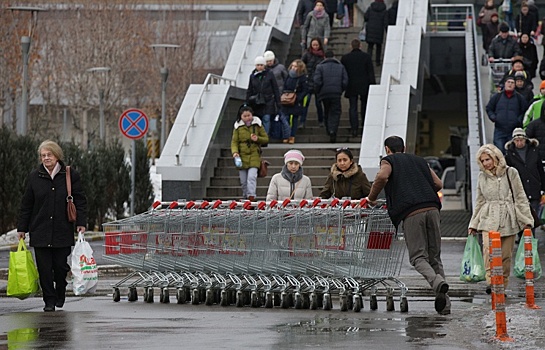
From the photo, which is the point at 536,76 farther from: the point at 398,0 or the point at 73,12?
the point at 73,12

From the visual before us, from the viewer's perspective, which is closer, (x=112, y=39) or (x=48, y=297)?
(x=48, y=297)

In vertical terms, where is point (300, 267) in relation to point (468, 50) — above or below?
below

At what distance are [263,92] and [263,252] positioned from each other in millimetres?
11436

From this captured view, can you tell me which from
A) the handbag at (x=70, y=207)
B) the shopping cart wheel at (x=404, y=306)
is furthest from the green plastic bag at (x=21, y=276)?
the shopping cart wheel at (x=404, y=306)

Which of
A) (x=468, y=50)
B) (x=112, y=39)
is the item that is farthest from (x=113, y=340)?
(x=112, y=39)

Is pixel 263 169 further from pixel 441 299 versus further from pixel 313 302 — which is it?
pixel 441 299

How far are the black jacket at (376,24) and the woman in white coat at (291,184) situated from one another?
16633mm

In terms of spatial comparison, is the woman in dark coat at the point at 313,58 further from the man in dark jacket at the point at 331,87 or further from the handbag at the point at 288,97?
the handbag at the point at 288,97

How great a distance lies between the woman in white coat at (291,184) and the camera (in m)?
17.5

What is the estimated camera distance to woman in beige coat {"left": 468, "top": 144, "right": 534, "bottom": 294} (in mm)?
16797

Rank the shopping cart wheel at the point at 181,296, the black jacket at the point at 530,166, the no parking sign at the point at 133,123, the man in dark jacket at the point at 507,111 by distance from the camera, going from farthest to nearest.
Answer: the no parking sign at the point at 133,123, the man in dark jacket at the point at 507,111, the black jacket at the point at 530,166, the shopping cart wheel at the point at 181,296

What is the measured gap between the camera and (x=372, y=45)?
34312 mm

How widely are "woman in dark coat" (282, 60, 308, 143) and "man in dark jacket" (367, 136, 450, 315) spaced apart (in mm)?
12938

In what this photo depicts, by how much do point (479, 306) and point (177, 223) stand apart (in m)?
3.32
